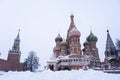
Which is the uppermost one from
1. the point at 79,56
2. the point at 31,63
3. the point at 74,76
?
the point at 79,56

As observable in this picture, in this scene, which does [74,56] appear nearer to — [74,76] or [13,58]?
[74,76]

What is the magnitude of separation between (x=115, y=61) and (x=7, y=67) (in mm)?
35118

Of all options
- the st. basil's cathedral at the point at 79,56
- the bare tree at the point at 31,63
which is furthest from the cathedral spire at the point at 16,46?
the st. basil's cathedral at the point at 79,56

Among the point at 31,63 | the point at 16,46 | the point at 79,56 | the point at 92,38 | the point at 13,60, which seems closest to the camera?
the point at 79,56

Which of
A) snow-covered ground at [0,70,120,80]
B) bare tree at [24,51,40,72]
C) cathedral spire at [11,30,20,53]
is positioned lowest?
snow-covered ground at [0,70,120,80]

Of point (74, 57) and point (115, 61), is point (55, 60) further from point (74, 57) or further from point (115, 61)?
point (115, 61)

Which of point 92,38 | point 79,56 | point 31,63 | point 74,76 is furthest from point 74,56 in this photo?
point 74,76

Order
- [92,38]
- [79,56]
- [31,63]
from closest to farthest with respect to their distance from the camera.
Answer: [79,56], [92,38], [31,63]

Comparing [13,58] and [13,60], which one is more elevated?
[13,58]

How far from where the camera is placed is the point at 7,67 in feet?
165

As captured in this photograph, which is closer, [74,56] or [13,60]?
[74,56]

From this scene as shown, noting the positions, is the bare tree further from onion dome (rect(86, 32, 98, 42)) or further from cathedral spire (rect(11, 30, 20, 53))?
onion dome (rect(86, 32, 98, 42))

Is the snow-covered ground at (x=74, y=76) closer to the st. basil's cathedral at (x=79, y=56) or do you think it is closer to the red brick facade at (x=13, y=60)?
the st. basil's cathedral at (x=79, y=56)

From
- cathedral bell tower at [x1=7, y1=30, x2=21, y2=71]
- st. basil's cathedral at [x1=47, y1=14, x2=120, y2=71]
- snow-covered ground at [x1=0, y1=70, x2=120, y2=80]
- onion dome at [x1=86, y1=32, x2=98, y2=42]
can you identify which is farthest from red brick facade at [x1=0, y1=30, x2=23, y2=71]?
snow-covered ground at [x1=0, y1=70, x2=120, y2=80]
